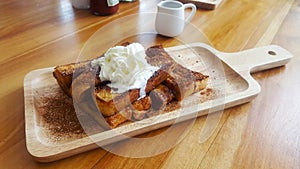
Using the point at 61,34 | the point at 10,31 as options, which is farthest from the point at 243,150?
the point at 10,31

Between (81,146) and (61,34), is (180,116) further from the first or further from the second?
(61,34)

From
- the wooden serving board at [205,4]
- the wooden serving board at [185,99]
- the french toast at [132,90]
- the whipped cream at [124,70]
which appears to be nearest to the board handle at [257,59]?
the wooden serving board at [185,99]

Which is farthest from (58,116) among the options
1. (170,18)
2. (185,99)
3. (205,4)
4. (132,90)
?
(205,4)

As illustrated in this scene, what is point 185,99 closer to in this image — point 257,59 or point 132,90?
point 132,90

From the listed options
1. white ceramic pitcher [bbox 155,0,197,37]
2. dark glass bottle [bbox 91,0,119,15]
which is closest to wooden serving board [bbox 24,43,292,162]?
A: white ceramic pitcher [bbox 155,0,197,37]

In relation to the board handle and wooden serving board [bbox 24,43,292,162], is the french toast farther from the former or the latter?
the board handle

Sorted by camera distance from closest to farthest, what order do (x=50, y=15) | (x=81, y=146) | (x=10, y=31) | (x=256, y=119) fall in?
(x=81, y=146), (x=256, y=119), (x=10, y=31), (x=50, y=15)
